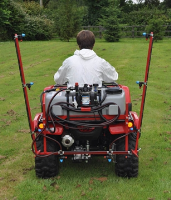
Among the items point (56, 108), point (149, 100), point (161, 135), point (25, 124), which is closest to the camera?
point (56, 108)

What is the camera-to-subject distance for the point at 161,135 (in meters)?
5.61

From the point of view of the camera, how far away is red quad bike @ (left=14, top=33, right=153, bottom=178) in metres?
3.52

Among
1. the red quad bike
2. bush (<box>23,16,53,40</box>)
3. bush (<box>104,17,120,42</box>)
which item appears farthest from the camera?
bush (<box>23,16,53,40</box>)

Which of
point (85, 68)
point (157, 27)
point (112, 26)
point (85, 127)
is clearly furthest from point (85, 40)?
point (112, 26)

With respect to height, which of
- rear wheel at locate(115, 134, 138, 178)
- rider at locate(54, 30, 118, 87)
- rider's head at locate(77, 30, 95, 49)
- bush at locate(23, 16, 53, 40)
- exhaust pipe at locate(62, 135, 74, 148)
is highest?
rider's head at locate(77, 30, 95, 49)

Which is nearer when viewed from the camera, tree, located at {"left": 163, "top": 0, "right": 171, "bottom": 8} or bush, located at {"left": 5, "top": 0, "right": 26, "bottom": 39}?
bush, located at {"left": 5, "top": 0, "right": 26, "bottom": 39}

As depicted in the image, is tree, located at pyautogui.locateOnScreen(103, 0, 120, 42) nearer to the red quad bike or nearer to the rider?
the rider

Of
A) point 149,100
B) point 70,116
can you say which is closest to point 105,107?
point 70,116

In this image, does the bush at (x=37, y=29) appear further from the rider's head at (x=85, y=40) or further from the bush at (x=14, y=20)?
the rider's head at (x=85, y=40)

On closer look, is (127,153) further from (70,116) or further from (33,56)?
(33,56)

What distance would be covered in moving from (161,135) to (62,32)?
20011 mm

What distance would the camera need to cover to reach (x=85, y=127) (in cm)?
358

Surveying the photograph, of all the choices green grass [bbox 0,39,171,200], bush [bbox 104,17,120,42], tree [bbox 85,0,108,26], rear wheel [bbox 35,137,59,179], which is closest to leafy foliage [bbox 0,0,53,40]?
bush [bbox 104,17,120,42]

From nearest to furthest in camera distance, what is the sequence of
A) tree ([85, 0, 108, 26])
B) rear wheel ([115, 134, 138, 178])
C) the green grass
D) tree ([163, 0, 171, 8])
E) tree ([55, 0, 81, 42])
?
the green grass < rear wheel ([115, 134, 138, 178]) < tree ([55, 0, 81, 42]) < tree ([85, 0, 108, 26]) < tree ([163, 0, 171, 8])
